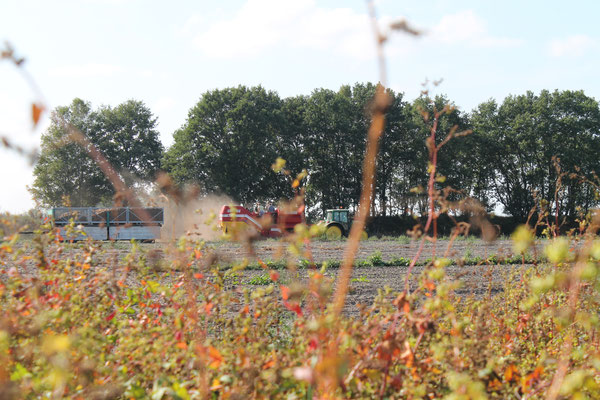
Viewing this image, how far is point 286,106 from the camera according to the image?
1693 inches

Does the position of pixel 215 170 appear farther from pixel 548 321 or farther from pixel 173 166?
pixel 548 321

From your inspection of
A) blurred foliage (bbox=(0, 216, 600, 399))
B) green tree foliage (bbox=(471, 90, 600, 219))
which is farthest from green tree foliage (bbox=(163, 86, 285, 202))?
blurred foliage (bbox=(0, 216, 600, 399))

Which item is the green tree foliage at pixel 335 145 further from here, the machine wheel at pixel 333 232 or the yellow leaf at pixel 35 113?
the yellow leaf at pixel 35 113

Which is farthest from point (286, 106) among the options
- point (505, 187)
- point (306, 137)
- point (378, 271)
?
point (378, 271)

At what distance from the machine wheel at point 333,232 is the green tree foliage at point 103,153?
70.8ft

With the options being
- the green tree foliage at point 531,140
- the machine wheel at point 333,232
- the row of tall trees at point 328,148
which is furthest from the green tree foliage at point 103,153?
the green tree foliage at point 531,140

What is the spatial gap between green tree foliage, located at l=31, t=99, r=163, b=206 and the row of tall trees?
8cm

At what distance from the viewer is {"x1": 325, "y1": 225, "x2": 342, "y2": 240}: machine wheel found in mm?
24311

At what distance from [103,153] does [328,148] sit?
58.5 ft

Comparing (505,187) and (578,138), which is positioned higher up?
(578,138)

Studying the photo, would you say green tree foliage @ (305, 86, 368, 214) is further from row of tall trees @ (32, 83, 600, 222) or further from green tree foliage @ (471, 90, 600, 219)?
green tree foliage @ (471, 90, 600, 219)

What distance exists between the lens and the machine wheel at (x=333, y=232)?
2431 cm

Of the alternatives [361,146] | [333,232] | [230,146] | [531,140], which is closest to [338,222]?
[333,232]

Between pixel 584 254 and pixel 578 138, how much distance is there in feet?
147
